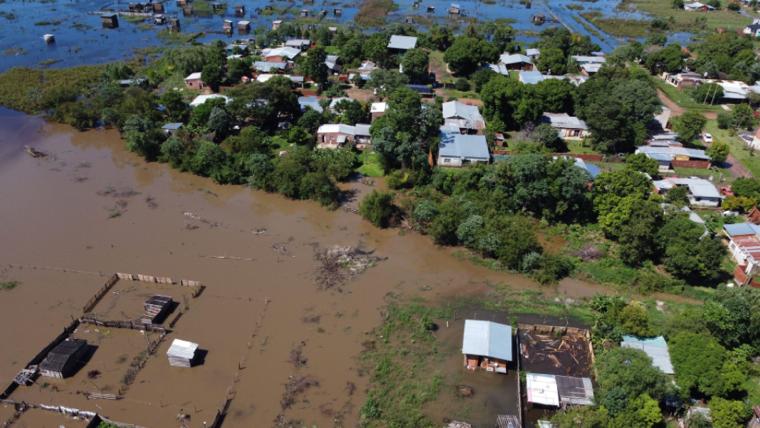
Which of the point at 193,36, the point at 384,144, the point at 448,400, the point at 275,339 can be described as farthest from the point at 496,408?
the point at 193,36

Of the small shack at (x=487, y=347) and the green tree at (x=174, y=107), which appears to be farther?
the green tree at (x=174, y=107)

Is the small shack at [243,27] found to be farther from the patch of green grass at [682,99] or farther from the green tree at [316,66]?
the patch of green grass at [682,99]

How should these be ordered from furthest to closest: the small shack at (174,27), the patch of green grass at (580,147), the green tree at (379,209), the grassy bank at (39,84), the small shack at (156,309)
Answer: the small shack at (174,27)
the grassy bank at (39,84)
the patch of green grass at (580,147)
the green tree at (379,209)
the small shack at (156,309)

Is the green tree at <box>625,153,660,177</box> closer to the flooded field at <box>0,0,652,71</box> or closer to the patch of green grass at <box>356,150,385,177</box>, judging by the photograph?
the patch of green grass at <box>356,150,385,177</box>

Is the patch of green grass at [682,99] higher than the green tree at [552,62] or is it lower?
lower

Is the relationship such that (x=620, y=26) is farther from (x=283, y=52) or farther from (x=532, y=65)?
(x=283, y=52)

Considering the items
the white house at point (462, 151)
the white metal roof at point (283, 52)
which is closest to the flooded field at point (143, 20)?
the white metal roof at point (283, 52)

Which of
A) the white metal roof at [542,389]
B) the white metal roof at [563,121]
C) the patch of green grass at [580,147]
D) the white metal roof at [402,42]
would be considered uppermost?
the white metal roof at [402,42]
